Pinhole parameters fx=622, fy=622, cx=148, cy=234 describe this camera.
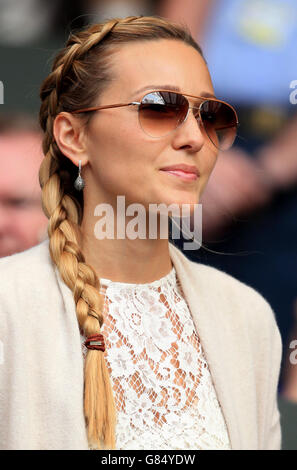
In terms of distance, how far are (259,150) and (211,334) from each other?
1041 millimetres

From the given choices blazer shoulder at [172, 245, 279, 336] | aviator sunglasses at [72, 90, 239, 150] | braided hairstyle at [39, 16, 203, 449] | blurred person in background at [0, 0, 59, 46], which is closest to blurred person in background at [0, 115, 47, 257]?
blurred person in background at [0, 0, 59, 46]

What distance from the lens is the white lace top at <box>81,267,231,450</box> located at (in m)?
1.46

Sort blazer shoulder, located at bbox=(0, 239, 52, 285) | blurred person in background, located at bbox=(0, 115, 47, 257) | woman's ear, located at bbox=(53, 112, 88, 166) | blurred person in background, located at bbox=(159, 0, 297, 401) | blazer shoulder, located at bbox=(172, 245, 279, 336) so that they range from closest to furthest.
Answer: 1. blazer shoulder, located at bbox=(0, 239, 52, 285)
2. woman's ear, located at bbox=(53, 112, 88, 166)
3. blazer shoulder, located at bbox=(172, 245, 279, 336)
4. blurred person in background, located at bbox=(0, 115, 47, 257)
5. blurred person in background, located at bbox=(159, 0, 297, 401)

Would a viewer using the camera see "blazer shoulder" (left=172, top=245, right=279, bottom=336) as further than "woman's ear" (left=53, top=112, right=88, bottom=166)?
Yes

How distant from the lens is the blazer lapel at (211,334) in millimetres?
1565

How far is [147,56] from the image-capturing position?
61.5 inches

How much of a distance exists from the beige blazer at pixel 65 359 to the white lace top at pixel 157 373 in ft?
0.14

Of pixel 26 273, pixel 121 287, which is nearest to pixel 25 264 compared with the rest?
pixel 26 273

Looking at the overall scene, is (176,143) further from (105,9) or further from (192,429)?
(105,9)

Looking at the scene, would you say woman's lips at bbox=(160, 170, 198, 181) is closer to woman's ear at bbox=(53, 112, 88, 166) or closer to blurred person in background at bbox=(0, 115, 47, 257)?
woman's ear at bbox=(53, 112, 88, 166)

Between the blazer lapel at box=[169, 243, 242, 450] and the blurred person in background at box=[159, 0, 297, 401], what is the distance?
1.98 ft

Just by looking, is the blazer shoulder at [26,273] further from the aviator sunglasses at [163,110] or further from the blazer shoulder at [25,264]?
the aviator sunglasses at [163,110]

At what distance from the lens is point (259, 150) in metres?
2.47

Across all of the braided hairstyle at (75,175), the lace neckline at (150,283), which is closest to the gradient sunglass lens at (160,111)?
the braided hairstyle at (75,175)
